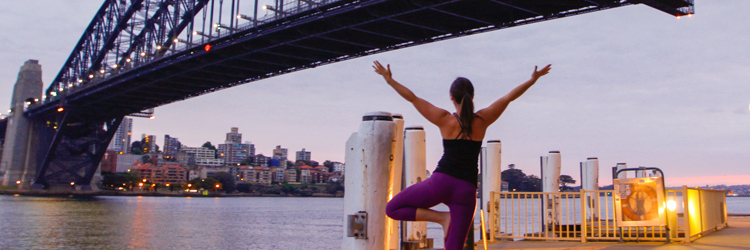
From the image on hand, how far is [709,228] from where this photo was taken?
10945 mm

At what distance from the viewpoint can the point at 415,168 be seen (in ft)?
28.0

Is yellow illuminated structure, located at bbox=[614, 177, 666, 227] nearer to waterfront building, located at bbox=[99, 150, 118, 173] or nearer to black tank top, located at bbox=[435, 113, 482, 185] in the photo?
black tank top, located at bbox=[435, 113, 482, 185]

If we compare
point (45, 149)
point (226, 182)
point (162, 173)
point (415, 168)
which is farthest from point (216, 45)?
point (162, 173)

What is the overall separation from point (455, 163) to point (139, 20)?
62270 mm

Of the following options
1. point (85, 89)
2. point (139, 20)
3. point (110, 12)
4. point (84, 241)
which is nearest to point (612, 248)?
point (84, 241)

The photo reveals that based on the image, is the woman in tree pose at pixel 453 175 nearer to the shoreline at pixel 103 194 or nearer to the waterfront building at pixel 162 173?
the shoreline at pixel 103 194

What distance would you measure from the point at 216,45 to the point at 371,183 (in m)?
34.7

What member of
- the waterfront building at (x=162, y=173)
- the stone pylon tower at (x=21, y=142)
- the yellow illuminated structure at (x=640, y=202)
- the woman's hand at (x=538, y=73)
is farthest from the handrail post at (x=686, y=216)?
the waterfront building at (x=162, y=173)

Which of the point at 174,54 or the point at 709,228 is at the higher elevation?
the point at 174,54

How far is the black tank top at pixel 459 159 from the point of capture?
3213 mm

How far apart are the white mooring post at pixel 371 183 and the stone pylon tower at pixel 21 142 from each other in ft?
→ 239

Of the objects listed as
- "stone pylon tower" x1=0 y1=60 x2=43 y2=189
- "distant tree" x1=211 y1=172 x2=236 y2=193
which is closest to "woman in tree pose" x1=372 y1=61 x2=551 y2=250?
"stone pylon tower" x1=0 y1=60 x2=43 y2=189

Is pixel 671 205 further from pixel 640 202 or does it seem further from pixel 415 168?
pixel 415 168

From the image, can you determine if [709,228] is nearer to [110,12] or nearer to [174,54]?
[174,54]
